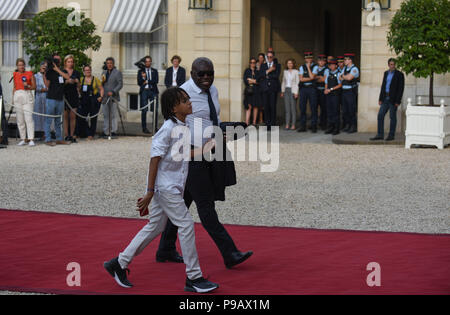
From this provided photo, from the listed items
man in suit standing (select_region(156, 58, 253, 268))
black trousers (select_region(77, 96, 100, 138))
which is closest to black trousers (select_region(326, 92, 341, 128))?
black trousers (select_region(77, 96, 100, 138))

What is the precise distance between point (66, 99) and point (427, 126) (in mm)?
7134

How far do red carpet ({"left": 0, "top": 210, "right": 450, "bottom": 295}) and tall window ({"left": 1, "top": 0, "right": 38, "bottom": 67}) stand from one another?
50.4 feet

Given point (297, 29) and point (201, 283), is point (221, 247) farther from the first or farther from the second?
point (297, 29)

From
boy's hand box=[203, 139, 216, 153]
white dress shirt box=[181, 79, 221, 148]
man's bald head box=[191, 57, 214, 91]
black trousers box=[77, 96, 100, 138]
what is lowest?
black trousers box=[77, 96, 100, 138]

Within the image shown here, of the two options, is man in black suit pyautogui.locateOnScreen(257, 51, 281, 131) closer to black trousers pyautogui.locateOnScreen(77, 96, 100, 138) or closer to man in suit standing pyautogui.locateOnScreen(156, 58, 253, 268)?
black trousers pyautogui.locateOnScreen(77, 96, 100, 138)

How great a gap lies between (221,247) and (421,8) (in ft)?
34.6

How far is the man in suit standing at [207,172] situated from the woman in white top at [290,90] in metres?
13.3

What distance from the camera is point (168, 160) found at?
23.4 feet

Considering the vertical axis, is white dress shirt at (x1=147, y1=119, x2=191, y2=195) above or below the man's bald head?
below

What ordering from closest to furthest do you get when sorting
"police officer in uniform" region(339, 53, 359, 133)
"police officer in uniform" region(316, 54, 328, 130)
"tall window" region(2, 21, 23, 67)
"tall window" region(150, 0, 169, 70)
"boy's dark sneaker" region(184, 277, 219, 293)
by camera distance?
"boy's dark sneaker" region(184, 277, 219, 293)
"police officer in uniform" region(339, 53, 359, 133)
"police officer in uniform" region(316, 54, 328, 130)
"tall window" region(150, 0, 169, 70)
"tall window" region(2, 21, 23, 67)

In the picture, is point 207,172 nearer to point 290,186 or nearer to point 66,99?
point 290,186

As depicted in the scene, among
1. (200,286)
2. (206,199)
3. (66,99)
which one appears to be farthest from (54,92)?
(200,286)

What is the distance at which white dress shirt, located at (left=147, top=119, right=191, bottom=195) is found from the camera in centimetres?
707

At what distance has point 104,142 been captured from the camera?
18406mm
